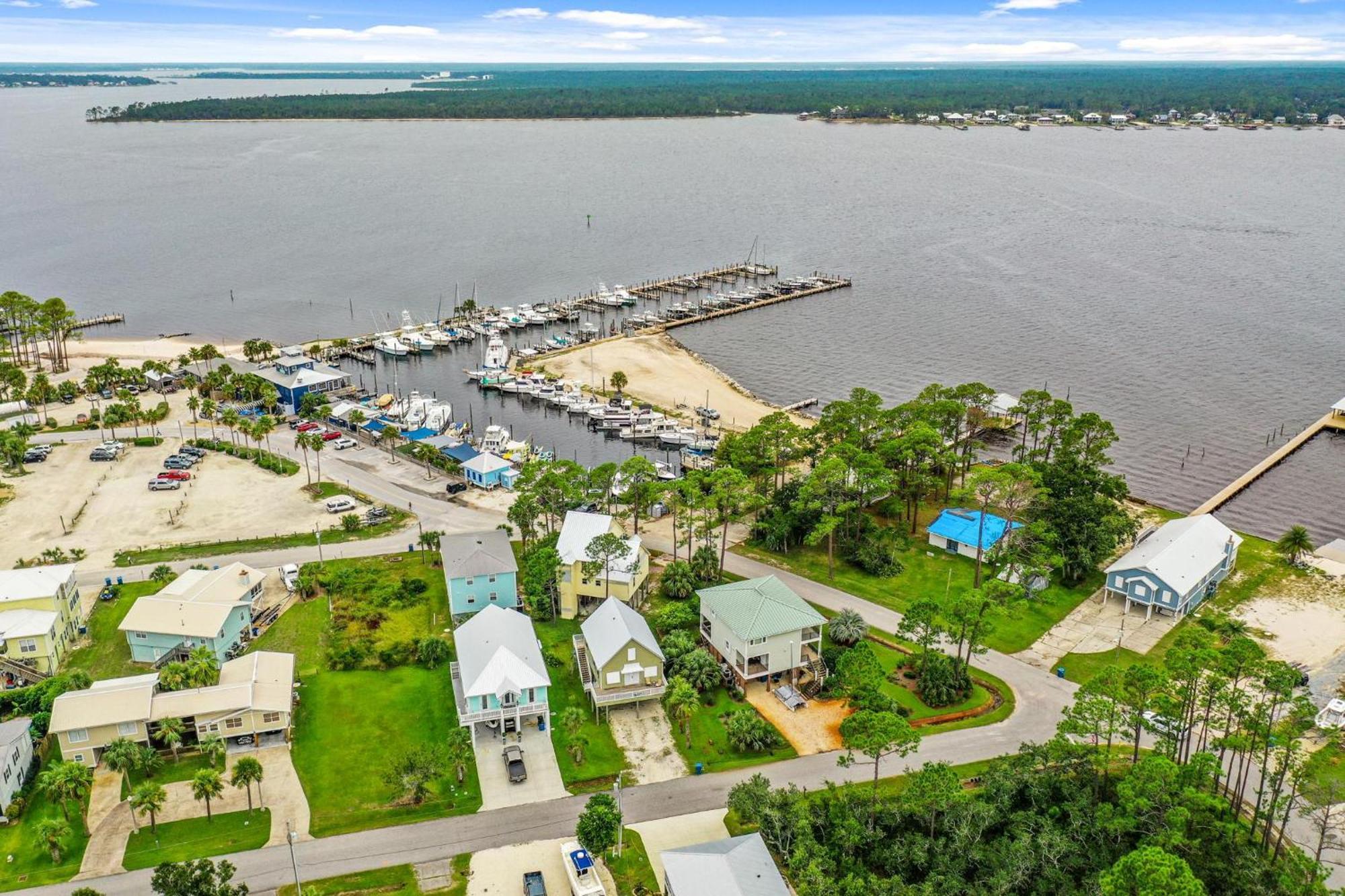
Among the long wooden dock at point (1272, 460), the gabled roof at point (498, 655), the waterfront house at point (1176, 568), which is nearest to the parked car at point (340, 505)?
the gabled roof at point (498, 655)

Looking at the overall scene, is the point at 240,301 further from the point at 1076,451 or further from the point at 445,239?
the point at 1076,451

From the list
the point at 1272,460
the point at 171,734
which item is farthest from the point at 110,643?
the point at 1272,460

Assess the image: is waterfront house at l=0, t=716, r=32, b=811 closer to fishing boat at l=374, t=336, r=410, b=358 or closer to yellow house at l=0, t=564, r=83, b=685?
yellow house at l=0, t=564, r=83, b=685

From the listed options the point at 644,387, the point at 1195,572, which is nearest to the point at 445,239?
the point at 644,387

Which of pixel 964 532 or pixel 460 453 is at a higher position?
pixel 460 453

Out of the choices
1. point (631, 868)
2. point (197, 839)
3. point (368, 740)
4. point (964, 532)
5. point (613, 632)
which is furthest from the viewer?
point (964, 532)

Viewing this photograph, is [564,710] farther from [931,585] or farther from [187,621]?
[931,585]

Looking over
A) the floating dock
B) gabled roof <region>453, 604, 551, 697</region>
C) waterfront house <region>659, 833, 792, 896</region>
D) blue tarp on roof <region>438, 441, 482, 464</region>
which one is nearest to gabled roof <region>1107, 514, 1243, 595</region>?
the floating dock
